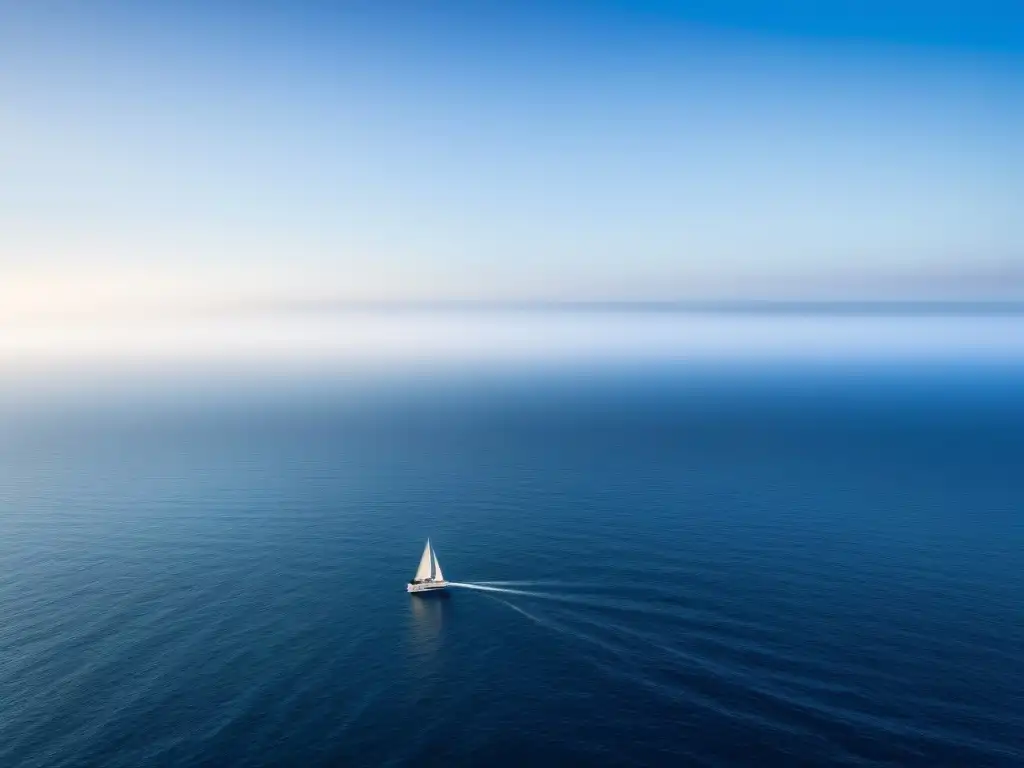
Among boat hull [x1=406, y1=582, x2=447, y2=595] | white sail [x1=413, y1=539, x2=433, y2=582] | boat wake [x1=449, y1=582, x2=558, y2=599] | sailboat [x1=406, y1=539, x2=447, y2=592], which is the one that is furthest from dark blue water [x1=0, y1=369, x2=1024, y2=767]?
white sail [x1=413, y1=539, x2=433, y2=582]

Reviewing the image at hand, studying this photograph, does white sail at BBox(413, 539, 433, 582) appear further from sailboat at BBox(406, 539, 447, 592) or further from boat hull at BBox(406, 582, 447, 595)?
boat hull at BBox(406, 582, 447, 595)

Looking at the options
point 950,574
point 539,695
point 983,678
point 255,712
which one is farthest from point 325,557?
point 950,574

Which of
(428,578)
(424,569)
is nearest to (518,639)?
(428,578)

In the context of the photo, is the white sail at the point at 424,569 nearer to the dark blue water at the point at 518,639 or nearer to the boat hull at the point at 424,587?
the boat hull at the point at 424,587

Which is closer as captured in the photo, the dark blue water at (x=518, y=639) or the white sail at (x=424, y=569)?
the dark blue water at (x=518, y=639)

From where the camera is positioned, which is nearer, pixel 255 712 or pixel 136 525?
pixel 255 712

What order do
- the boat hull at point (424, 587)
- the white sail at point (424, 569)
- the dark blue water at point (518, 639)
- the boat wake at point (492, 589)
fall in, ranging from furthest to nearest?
the white sail at point (424, 569) → the boat hull at point (424, 587) → the boat wake at point (492, 589) → the dark blue water at point (518, 639)

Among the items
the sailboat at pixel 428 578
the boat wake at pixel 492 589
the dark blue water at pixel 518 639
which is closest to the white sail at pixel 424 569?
the sailboat at pixel 428 578

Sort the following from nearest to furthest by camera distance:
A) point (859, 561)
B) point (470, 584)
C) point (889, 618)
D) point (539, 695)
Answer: point (539, 695)
point (889, 618)
point (470, 584)
point (859, 561)

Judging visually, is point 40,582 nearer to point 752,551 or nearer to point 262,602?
point 262,602
